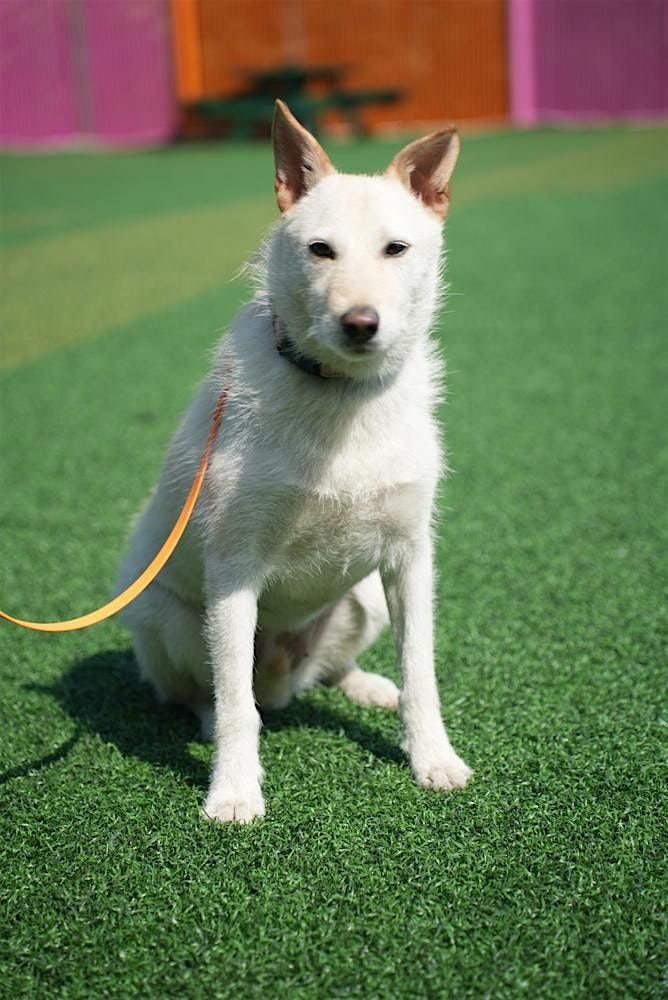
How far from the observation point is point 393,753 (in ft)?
8.91

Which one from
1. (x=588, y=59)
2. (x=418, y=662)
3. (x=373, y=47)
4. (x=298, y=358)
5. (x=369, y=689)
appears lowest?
(x=369, y=689)

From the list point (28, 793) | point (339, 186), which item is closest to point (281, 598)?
point (28, 793)

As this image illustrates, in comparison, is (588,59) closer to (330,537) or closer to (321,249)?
(321,249)

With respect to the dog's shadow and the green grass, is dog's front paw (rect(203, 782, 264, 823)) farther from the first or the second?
the dog's shadow

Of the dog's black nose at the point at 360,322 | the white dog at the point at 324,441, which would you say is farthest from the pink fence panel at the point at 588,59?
the dog's black nose at the point at 360,322

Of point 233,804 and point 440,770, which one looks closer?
point 233,804

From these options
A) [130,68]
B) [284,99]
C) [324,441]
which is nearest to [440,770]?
[324,441]

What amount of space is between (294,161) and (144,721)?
1.52 meters

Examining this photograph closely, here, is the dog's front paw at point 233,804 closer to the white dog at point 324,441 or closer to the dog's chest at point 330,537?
the white dog at point 324,441

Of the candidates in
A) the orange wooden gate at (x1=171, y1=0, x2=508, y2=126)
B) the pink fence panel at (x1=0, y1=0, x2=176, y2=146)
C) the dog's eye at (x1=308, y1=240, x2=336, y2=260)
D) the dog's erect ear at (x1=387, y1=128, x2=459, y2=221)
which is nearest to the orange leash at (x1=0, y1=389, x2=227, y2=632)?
the dog's eye at (x1=308, y1=240, x2=336, y2=260)

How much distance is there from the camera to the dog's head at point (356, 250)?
88.1 inches

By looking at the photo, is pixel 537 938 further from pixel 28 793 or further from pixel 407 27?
pixel 407 27

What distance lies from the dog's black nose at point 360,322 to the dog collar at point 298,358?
0.74ft

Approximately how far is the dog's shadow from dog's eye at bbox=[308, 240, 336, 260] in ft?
4.07
